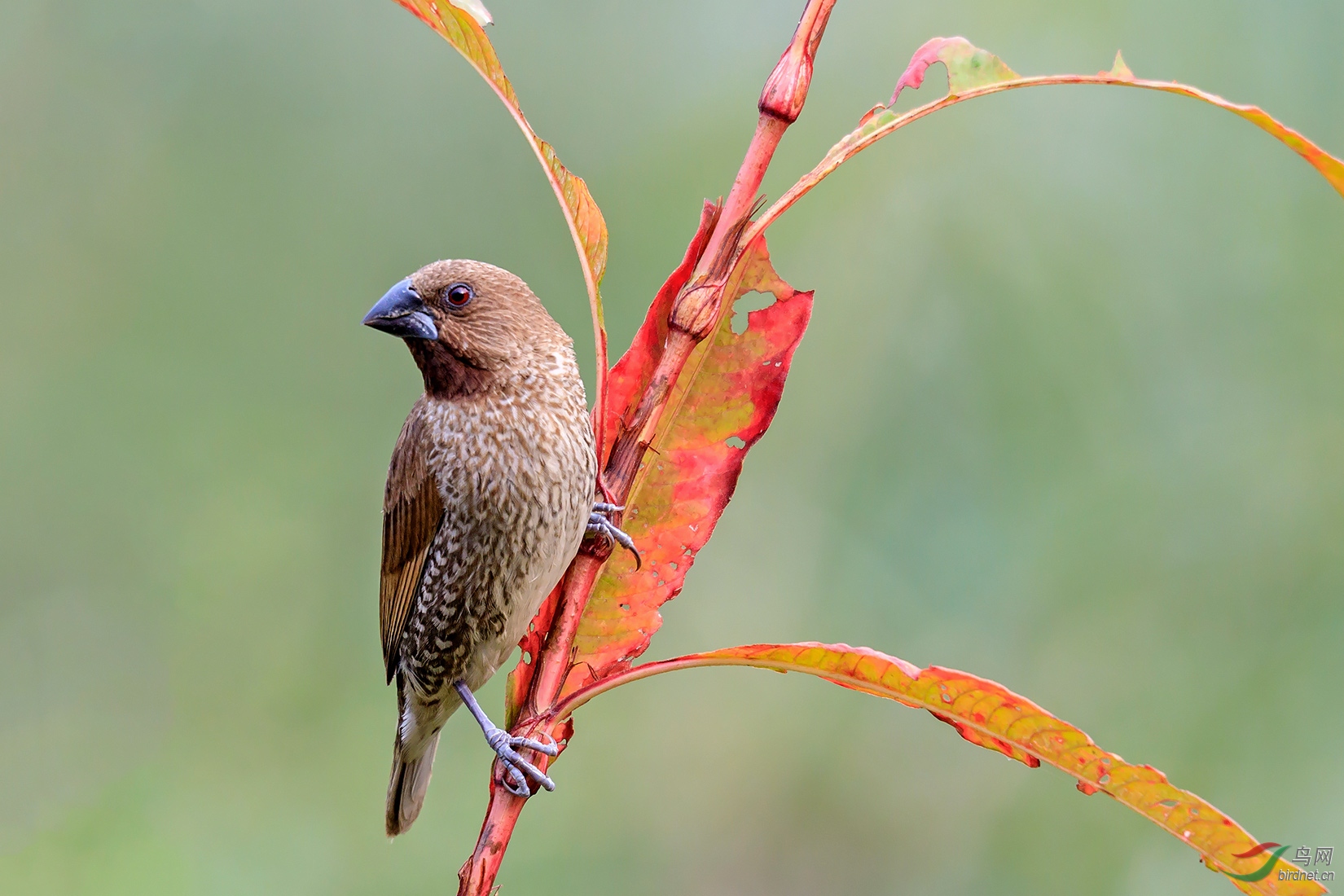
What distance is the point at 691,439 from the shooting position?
147 centimetres

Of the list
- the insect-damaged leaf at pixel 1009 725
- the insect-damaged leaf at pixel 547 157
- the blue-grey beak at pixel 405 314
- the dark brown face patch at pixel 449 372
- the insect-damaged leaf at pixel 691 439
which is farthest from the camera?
the dark brown face patch at pixel 449 372

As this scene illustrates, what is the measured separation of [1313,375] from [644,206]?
8.18 ft

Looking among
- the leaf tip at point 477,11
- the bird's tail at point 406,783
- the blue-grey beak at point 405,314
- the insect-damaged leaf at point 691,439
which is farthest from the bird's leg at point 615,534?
the bird's tail at point 406,783

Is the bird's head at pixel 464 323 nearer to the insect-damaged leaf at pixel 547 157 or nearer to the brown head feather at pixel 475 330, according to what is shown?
the brown head feather at pixel 475 330

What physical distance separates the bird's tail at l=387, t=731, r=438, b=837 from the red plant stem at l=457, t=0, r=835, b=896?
1.49 metres

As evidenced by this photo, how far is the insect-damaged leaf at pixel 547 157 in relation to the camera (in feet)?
4.40

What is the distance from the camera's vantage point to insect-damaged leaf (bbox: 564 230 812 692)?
4.75 ft

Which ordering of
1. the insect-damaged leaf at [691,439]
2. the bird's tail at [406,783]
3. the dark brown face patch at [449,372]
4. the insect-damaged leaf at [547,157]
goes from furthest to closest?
the bird's tail at [406,783]
the dark brown face patch at [449,372]
the insect-damaged leaf at [691,439]
the insect-damaged leaf at [547,157]

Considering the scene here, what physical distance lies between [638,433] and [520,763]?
43 cm

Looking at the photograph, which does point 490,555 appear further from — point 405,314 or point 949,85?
point 949,85

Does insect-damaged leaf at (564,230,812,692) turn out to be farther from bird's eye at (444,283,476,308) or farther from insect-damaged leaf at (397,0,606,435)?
bird's eye at (444,283,476,308)

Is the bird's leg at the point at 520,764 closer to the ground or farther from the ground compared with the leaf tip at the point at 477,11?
closer to the ground

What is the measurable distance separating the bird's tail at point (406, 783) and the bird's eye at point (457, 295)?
1.11 m

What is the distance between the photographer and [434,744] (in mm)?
2924
